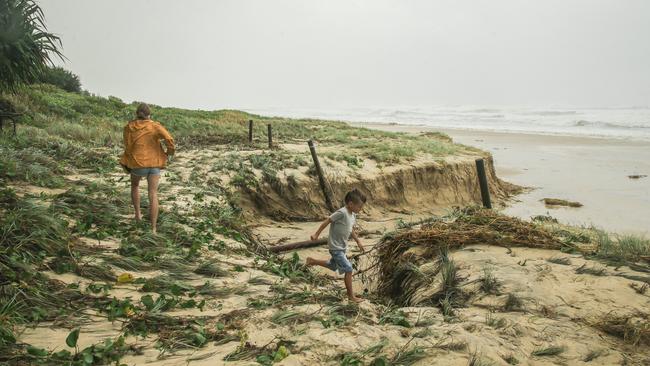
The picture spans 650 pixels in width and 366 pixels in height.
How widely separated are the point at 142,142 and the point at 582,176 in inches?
714

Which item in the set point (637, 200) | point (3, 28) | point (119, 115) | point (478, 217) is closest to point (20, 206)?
point (478, 217)

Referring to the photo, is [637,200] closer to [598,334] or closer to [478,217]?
[478,217]

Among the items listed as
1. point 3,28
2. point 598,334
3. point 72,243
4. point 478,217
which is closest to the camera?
point 598,334

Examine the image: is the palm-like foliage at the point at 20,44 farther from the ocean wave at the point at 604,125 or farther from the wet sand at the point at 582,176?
the ocean wave at the point at 604,125

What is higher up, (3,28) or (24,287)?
(3,28)

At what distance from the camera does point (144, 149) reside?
243 inches

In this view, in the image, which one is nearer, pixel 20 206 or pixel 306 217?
pixel 20 206

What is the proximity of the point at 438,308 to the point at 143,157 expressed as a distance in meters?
4.34

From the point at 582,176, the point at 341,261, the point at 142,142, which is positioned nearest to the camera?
the point at 341,261

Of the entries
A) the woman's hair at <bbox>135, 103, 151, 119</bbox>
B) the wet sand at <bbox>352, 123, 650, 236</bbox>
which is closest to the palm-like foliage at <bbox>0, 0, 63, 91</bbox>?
the woman's hair at <bbox>135, 103, 151, 119</bbox>

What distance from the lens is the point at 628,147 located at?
86.3ft

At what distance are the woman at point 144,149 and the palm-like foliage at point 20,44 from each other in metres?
7.37

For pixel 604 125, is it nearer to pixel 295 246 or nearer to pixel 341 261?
pixel 295 246

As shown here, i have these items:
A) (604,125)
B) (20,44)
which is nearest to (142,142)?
(20,44)
